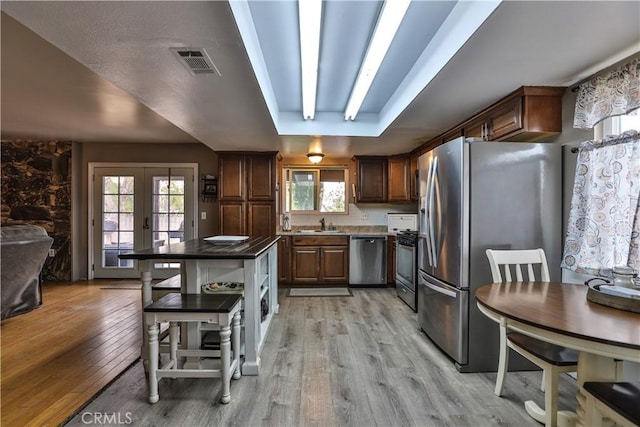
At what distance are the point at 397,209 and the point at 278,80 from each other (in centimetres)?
350

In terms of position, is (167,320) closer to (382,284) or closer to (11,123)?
(382,284)

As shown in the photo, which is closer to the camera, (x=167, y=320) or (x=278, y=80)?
(x=167, y=320)

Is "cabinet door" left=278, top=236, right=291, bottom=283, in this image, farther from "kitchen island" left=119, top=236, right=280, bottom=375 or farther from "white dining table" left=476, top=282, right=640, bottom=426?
"white dining table" left=476, top=282, right=640, bottom=426

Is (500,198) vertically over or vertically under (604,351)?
over

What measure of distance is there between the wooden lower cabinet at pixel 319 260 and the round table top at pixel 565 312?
11.0ft

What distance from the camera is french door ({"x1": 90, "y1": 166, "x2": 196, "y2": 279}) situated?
5375mm

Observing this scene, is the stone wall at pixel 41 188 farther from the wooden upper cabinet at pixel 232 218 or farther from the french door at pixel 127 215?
the wooden upper cabinet at pixel 232 218

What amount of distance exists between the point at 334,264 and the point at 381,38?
3.70 meters

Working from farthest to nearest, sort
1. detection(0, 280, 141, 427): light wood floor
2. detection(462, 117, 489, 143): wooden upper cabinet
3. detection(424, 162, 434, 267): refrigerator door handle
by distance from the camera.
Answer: detection(462, 117, 489, 143): wooden upper cabinet
detection(424, 162, 434, 267): refrigerator door handle
detection(0, 280, 141, 427): light wood floor

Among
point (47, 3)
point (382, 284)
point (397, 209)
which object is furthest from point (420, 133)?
point (47, 3)

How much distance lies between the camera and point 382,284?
5125 millimetres

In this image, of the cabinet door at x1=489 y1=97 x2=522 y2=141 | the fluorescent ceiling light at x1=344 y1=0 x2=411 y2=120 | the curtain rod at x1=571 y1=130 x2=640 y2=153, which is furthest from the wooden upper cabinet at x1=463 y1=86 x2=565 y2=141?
the fluorescent ceiling light at x1=344 y1=0 x2=411 y2=120

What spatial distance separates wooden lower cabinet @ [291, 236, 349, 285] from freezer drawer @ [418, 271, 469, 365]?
83.9 inches

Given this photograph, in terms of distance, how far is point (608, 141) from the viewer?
2.10 meters
